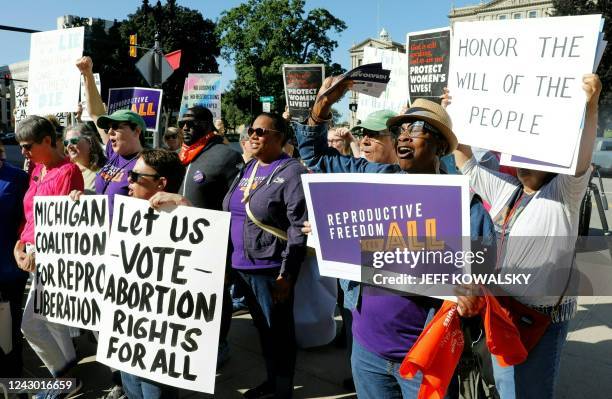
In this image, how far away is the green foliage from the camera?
3800 cm

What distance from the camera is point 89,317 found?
285cm

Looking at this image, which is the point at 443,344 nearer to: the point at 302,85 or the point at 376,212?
the point at 376,212

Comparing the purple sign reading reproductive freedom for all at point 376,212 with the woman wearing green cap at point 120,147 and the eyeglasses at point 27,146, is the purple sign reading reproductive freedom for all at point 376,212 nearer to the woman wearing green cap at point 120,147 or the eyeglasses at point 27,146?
the woman wearing green cap at point 120,147

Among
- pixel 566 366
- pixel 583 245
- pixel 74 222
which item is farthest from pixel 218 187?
pixel 583 245

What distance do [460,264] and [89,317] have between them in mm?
2143

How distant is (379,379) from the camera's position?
2078mm

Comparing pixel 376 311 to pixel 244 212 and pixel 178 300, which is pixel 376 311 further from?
pixel 244 212

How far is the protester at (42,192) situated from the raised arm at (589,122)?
9.50ft

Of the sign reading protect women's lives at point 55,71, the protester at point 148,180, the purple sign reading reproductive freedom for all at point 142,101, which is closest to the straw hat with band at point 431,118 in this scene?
the protester at point 148,180

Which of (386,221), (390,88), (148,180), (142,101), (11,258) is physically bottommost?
(11,258)

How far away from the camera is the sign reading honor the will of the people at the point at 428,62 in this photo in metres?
4.33

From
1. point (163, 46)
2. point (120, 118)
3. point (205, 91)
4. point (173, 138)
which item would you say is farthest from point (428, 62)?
point (163, 46)

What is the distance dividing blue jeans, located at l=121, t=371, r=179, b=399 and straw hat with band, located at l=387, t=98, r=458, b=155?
1.71 m

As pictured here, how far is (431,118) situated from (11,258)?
2.95m
